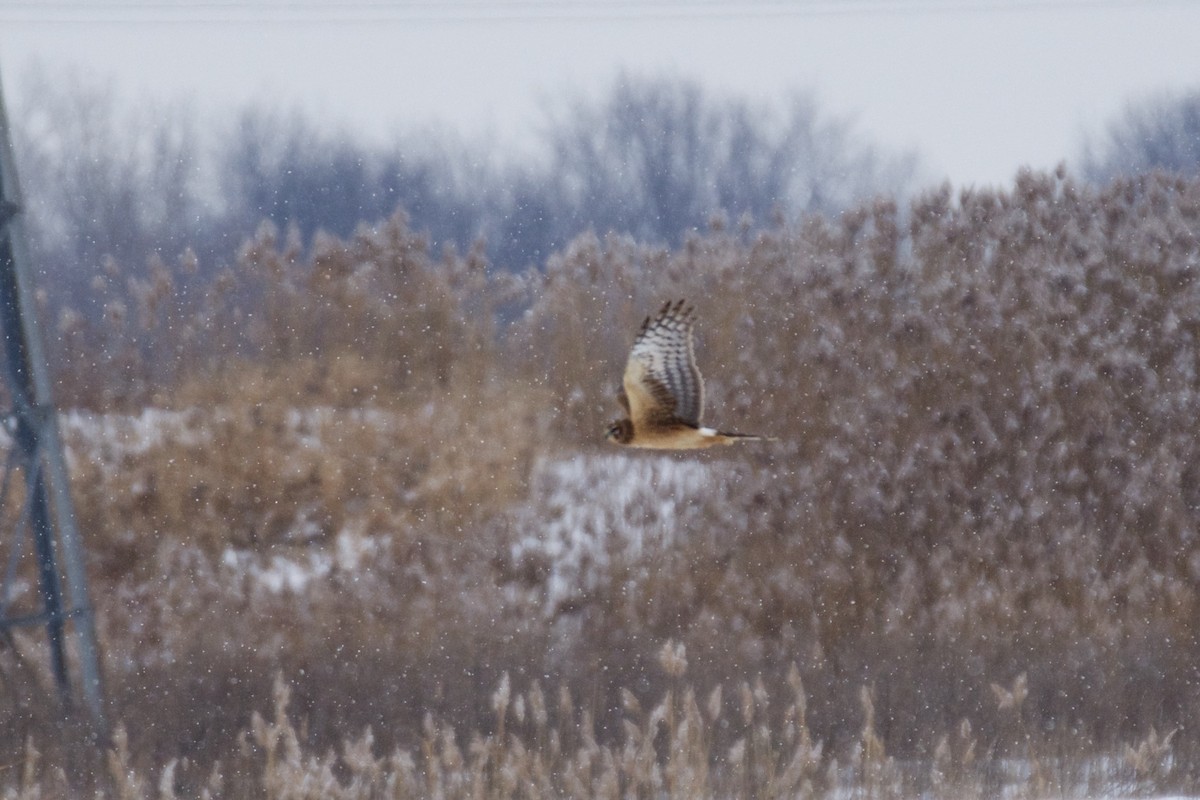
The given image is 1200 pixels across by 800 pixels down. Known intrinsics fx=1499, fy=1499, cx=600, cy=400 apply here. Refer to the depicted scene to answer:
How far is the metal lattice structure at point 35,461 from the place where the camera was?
195 inches

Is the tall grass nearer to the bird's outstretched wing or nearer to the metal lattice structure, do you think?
the metal lattice structure

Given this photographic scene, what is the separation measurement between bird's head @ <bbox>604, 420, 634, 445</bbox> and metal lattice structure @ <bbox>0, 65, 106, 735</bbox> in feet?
6.80

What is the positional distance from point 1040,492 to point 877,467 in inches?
29.3

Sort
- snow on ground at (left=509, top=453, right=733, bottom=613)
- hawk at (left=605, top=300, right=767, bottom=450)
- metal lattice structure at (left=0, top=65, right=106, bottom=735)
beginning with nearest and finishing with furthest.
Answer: hawk at (left=605, top=300, right=767, bottom=450)
metal lattice structure at (left=0, top=65, right=106, bottom=735)
snow on ground at (left=509, top=453, right=733, bottom=613)

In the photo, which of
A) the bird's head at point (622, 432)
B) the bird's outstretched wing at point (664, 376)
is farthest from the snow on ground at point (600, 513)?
the bird's outstretched wing at point (664, 376)

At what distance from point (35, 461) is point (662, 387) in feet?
7.79

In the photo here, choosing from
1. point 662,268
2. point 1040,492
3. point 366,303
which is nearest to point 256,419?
point 366,303

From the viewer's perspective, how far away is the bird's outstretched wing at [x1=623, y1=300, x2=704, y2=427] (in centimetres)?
409

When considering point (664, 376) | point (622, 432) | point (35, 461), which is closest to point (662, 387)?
point (664, 376)

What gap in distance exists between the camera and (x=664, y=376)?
4137 millimetres

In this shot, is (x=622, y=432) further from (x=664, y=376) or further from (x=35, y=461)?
(x=35, y=461)

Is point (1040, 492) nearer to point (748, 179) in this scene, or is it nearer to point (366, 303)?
point (366, 303)

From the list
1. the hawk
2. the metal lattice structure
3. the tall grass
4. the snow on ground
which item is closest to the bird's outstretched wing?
the hawk

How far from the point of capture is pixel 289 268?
8312mm
